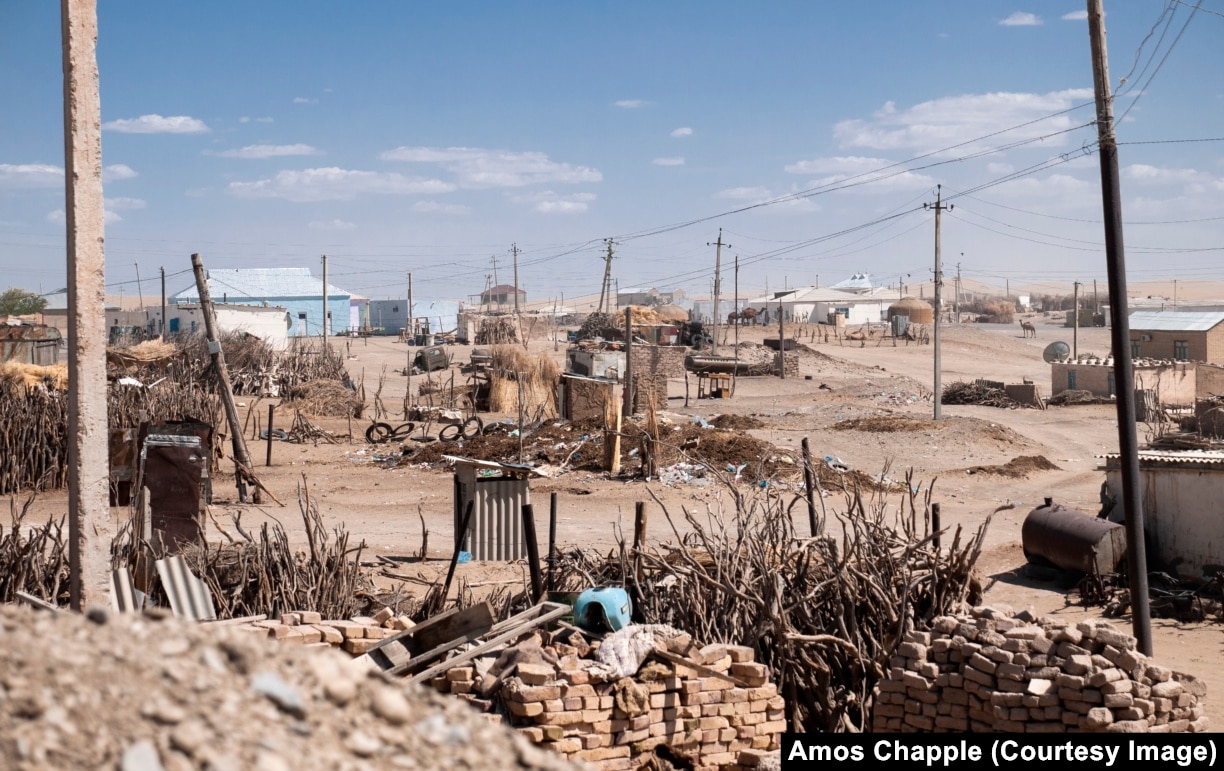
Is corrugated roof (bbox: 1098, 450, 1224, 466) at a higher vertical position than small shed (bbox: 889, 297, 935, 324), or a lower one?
lower

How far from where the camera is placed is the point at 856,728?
782cm

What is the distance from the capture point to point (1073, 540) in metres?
12.3

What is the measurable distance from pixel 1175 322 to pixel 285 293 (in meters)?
50.4

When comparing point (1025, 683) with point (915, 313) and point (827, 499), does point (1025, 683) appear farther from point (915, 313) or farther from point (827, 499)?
point (915, 313)

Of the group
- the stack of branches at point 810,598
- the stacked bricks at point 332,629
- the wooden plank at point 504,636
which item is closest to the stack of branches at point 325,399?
the stack of branches at point 810,598

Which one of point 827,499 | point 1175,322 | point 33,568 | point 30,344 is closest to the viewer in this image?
point 33,568

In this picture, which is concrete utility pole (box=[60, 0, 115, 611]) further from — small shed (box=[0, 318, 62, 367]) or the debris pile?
small shed (box=[0, 318, 62, 367])

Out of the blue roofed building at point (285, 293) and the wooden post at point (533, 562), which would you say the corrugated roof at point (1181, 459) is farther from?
the blue roofed building at point (285, 293)

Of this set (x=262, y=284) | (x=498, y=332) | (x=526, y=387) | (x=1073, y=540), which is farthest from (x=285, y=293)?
(x=1073, y=540)

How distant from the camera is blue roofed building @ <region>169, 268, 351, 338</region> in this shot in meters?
66.5

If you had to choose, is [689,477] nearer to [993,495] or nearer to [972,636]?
[993,495]

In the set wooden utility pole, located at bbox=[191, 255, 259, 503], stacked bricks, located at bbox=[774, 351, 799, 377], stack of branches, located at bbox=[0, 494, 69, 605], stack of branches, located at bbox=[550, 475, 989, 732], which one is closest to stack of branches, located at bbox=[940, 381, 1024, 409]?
stacked bricks, located at bbox=[774, 351, 799, 377]

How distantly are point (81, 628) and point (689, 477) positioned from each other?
600 inches

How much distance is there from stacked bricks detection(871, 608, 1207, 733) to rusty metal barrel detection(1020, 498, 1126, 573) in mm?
4734
